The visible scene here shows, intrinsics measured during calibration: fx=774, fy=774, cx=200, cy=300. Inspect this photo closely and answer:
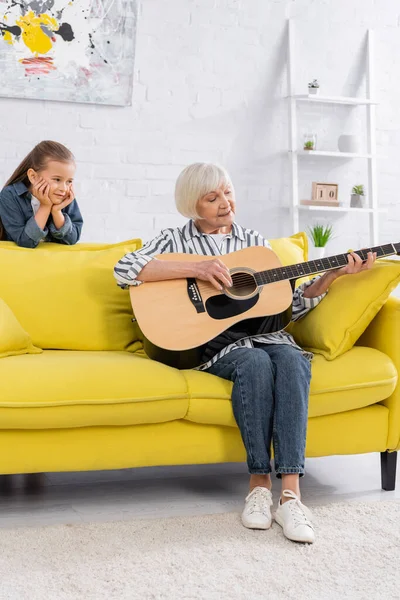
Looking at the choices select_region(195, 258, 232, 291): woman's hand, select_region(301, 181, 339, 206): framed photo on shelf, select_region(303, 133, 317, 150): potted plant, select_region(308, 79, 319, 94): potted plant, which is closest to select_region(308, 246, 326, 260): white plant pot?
select_region(301, 181, 339, 206): framed photo on shelf

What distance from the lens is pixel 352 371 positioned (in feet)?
7.43

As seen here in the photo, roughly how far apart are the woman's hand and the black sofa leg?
0.74 m

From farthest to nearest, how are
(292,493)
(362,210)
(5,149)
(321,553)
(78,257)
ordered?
1. (362,210)
2. (5,149)
3. (78,257)
4. (292,493)
5. (321,553)

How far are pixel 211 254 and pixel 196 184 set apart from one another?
0.77ft

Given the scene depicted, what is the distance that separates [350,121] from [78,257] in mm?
2370

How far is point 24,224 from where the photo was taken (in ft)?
8.90

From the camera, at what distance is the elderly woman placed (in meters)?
2.05

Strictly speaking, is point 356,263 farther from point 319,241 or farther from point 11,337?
point 319,241

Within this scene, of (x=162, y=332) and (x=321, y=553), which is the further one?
(x=162, y=332)

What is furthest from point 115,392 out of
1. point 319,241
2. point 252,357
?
point 319,241

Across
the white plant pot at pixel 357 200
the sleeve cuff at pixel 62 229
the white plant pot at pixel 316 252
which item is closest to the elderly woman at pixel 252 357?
the sleeve cuff at pixel 62 229

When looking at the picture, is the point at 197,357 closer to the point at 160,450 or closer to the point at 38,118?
the point at 160,450

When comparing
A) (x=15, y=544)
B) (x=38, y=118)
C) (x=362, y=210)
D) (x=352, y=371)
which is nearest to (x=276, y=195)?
(x=362, y=210)

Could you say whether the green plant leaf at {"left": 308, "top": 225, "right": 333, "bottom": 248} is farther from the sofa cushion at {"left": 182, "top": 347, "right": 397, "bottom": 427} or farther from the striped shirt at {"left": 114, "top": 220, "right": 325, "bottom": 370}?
the sofa cushion at {"left": 182, "top": 347, "right": 397, "bottom": 427}
